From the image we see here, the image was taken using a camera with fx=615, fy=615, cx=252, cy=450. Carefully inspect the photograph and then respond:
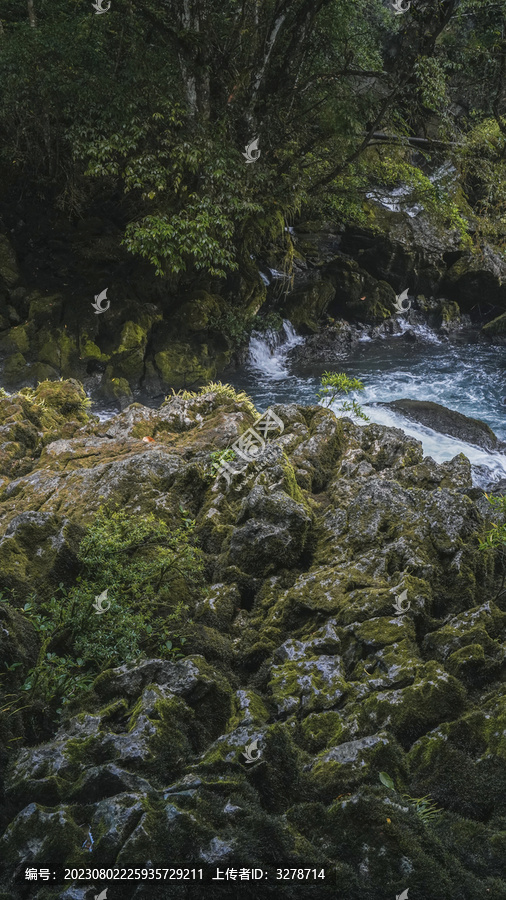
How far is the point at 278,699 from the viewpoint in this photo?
381 centimetres

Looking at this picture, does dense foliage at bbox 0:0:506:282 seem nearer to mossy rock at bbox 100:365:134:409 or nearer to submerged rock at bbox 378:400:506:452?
mossy rock at bbox 100:365:134:409

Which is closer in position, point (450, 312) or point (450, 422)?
point (450, 422)

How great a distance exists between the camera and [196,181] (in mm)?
13367

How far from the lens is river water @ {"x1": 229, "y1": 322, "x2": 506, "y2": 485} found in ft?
46.1

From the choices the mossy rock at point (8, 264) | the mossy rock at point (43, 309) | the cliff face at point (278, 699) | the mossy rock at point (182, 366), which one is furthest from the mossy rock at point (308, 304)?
the cliff face at point (278, 699)

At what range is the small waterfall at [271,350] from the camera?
57.3ft

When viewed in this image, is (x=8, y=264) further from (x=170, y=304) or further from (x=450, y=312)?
(x=450, y=312)

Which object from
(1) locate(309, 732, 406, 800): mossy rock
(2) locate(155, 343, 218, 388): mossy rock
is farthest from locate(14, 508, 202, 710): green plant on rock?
(2) locate(155, 343, 218, 388): mossy rock

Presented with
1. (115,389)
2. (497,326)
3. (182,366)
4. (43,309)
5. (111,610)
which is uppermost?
(43,309)

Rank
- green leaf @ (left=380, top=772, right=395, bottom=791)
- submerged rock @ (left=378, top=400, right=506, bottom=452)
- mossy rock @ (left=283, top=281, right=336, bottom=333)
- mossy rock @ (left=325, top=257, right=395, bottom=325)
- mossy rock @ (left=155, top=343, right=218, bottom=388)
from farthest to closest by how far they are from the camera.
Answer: mossy rock @ (left=325, top=257, right=395, bottom=325) → mossy rock @ (left=283, top=281, right=336, bottom=333) → mossy rock @ (left=155, top=343, right=218, bottom=388) → submerged rock @ (left=378, top=400, right=506, bottom=452) → green leaf @ (left=380, top=772, right=395, bottom=791)

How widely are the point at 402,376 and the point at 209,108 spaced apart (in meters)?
8.27

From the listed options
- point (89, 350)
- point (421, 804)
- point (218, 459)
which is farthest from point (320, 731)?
point (89, 350)

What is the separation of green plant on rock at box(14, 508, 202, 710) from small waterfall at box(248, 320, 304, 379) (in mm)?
12391

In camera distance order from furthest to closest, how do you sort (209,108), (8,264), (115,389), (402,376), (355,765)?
(402,376)
(8,264)
(115,389)
(209,108)
(355,765)
